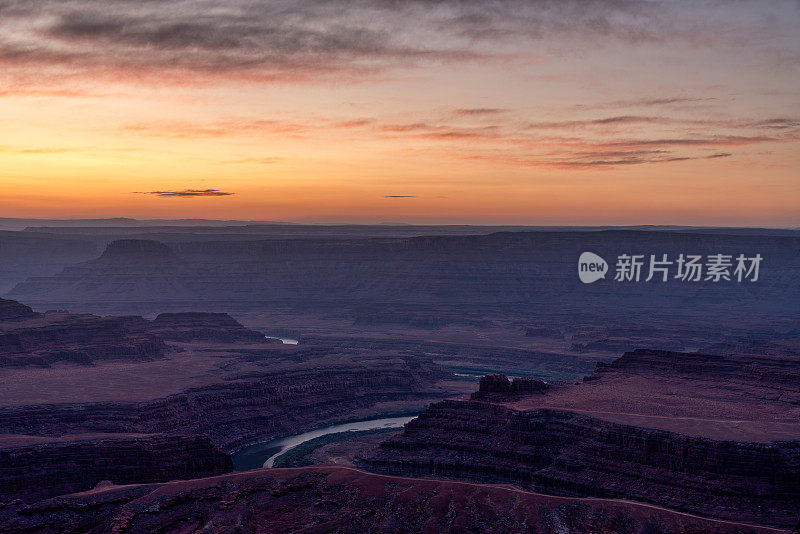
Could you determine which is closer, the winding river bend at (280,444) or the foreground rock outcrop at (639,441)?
the foreground rock outcrop at (639,441)

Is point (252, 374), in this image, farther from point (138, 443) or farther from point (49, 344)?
point (138, 443)

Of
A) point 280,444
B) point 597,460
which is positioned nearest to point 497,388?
point 597,460

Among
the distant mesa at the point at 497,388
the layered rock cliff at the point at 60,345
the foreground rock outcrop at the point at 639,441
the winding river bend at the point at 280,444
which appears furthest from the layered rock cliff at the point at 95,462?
the layered rock cliff at the point at 60,345

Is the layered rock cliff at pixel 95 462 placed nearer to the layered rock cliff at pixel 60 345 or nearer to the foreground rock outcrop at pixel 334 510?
the foreground rock outcrop at pixel 334 510

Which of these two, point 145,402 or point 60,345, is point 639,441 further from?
point 60,345

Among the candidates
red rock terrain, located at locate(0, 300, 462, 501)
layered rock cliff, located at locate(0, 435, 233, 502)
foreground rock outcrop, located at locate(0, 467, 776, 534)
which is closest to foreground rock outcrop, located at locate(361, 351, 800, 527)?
foreground rock outcrop, located at locate(0, 467, 776, 534)

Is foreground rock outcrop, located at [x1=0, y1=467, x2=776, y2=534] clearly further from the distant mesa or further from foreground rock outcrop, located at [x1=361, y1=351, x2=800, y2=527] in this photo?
the distant mesa
